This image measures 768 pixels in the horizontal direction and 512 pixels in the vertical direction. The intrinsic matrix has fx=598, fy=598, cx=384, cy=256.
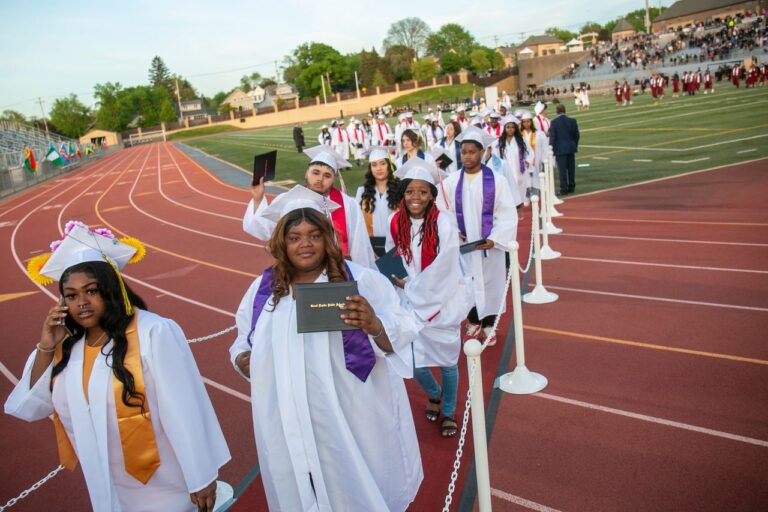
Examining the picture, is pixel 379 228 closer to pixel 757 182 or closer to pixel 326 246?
pixel 326 246

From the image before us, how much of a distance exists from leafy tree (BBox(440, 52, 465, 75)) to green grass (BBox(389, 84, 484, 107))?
17.4m

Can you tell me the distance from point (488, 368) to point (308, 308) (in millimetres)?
3641

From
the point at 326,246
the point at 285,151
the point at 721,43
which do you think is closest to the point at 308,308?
the point at 326,246

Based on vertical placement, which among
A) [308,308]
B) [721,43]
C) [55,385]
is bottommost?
[55,385]

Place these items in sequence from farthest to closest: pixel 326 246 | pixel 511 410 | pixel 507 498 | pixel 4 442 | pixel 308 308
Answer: pixel 4 442 < pixel 511 410 < pixel 507 498 < pixel 326 246 < pixel 308 308

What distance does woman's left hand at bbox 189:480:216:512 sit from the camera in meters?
2.78

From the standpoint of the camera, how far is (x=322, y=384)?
2.61m

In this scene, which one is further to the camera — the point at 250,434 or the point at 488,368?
the point at 488,368

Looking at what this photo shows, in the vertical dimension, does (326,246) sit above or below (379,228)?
above

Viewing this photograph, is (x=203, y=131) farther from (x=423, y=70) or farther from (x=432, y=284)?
(x=432, y=284)

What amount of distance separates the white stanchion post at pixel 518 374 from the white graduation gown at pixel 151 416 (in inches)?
115

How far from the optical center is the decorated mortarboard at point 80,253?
111 inches

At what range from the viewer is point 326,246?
9.12ft

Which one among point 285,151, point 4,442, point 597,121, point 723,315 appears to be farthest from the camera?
point 285,151
